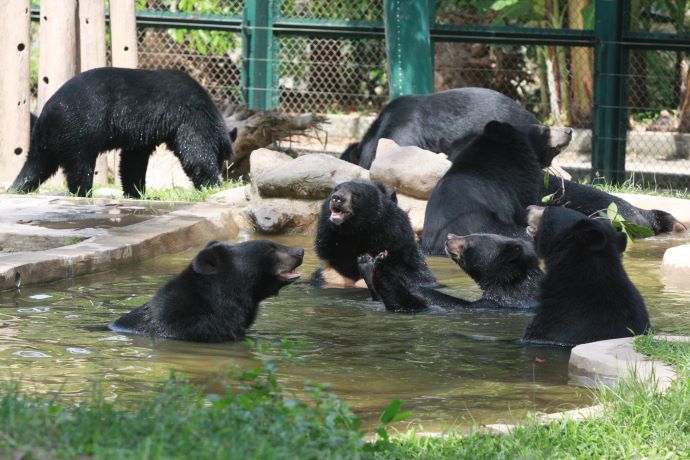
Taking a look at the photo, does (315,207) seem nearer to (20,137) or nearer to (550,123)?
(20,137)

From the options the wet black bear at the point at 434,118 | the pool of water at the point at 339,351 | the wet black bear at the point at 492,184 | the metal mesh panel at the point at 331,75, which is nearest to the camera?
the pool of water at the point at 339,351

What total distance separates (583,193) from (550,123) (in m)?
7.22

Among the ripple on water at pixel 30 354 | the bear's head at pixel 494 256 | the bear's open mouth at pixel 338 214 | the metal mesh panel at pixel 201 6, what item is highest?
the metal mesh panel at pixel 201 6

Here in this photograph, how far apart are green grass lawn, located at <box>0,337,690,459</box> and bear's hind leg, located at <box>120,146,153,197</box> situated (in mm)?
7853

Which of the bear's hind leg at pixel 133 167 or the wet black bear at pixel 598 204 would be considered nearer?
the wet black bear at pixel 598 204

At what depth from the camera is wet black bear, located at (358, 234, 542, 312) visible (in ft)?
21.8

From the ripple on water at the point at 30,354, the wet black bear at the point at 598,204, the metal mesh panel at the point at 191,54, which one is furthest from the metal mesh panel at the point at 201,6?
the ripple on water at the point at 30,354

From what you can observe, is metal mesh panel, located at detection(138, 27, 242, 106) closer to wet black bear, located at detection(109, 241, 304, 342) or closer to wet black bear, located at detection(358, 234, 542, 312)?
wet black bear, located at detection(358, 234, 542, 312)

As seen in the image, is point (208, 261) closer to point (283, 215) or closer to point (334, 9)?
point (283, 215)

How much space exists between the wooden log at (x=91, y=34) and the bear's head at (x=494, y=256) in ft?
22.2

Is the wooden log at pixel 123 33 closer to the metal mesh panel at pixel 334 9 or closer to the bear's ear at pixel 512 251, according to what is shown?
the metal mesh panel at pixel 334 9

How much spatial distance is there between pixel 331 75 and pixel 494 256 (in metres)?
9.28

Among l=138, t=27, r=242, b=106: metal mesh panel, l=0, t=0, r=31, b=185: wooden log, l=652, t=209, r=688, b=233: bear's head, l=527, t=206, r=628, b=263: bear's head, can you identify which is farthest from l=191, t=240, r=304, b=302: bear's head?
l=138, t=27, r=242, b=106: metal mesh panel

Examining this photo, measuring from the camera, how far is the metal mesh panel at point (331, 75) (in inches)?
585
